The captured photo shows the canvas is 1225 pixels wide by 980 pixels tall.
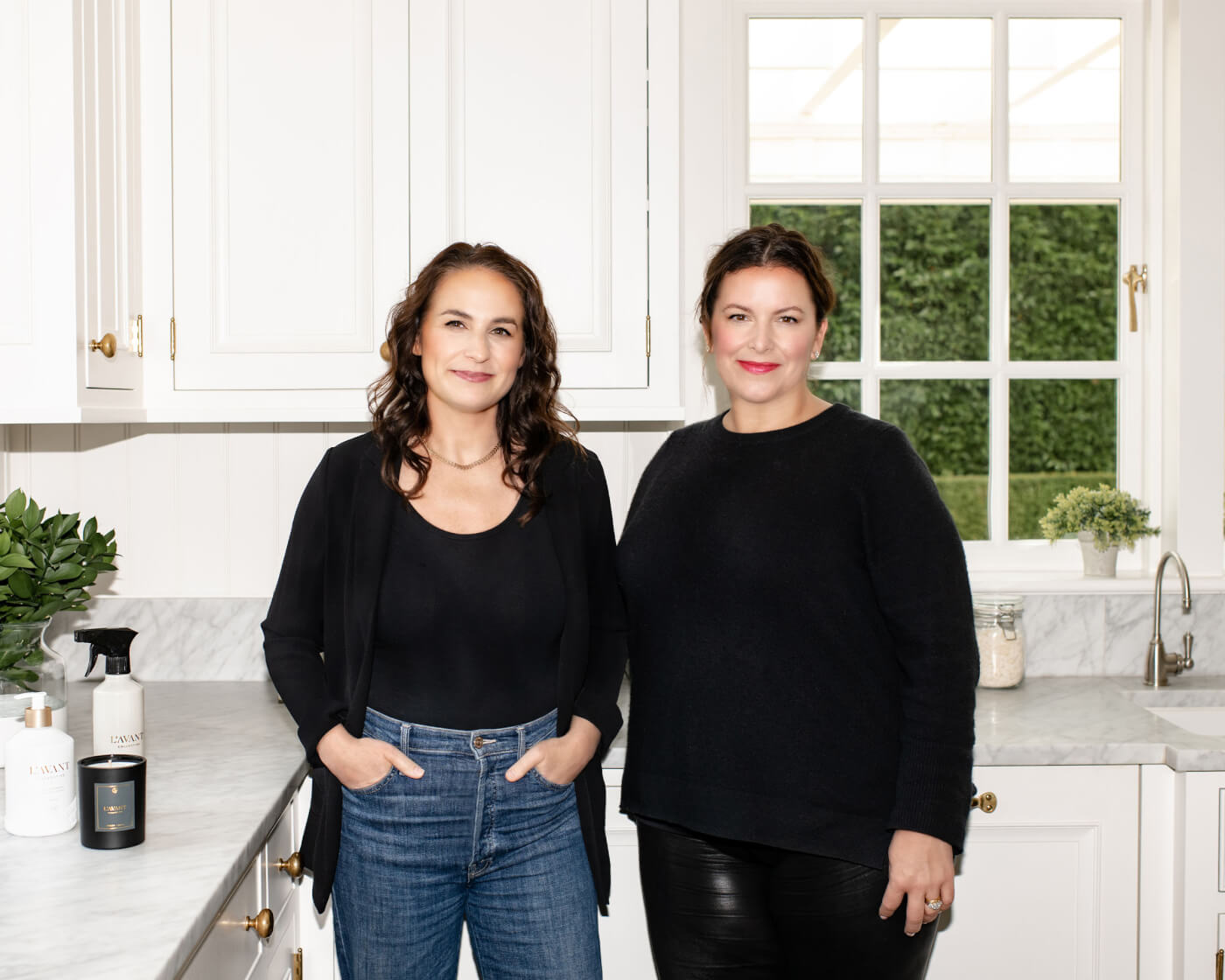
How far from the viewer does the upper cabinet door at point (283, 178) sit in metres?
1.79

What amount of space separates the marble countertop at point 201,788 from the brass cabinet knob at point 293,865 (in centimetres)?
9

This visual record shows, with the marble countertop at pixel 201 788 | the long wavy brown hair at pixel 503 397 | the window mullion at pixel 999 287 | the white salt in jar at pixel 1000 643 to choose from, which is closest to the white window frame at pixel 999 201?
the window mullion at pixel 999 287

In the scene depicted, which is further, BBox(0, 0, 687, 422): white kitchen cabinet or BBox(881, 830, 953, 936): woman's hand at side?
BBox(0, 0, 687, 422): white kitchen cabinet

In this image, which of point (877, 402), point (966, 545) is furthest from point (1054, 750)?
point (877, 402)

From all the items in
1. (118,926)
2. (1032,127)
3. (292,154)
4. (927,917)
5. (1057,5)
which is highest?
(1057,5)

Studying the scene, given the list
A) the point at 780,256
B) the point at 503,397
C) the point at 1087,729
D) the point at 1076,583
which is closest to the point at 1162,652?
the point at 1076,583

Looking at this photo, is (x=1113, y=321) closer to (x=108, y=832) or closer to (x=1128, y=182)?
(x=1128, y=182)

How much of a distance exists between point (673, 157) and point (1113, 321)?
118 cm

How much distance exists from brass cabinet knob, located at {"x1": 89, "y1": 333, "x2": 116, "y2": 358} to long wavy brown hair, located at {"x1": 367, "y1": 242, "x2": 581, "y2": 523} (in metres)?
0.43

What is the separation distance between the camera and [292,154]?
1.80 m

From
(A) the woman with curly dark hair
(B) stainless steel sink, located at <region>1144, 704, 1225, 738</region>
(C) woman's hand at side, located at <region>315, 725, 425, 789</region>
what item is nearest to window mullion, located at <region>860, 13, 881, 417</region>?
(B) stainless steel sink, located at <region>1144, 704, 1225, 738</region>

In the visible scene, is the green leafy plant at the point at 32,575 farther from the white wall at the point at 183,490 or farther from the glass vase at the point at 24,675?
the white wall at the point at 183,490

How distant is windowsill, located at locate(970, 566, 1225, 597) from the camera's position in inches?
88.6

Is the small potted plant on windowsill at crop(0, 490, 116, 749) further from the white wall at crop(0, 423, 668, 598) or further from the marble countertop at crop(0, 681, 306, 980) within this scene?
the white wall at crop(0, 423, 668, 598)
